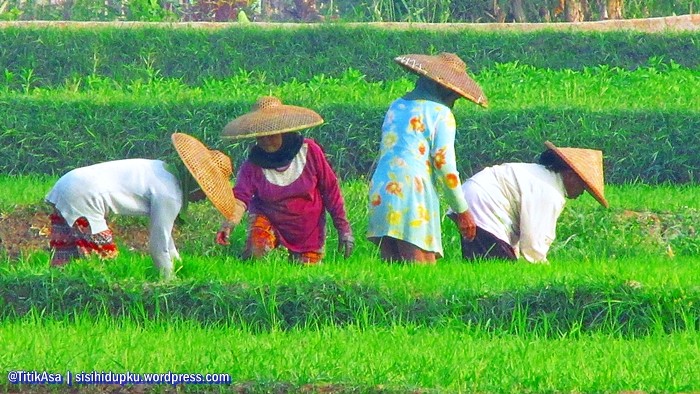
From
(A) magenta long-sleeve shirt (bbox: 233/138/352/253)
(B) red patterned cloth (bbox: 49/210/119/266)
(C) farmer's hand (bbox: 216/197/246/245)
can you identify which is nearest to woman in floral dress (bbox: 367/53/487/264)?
(A) magenta long-sleeve shirt (bbox: 233/138/352/253)

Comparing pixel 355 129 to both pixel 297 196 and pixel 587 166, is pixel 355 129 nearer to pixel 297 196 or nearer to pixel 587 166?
pixel 297 196

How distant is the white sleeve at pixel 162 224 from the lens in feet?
26.5

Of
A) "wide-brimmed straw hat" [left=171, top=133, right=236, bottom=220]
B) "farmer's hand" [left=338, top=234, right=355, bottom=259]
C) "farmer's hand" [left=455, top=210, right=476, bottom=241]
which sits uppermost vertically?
"wide-brimmed straw hat" [left=171, top=133, right=236, bottom=220]

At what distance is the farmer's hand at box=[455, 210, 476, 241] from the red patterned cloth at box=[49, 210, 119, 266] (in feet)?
6.27

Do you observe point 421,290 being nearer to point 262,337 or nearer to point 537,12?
point 262,337

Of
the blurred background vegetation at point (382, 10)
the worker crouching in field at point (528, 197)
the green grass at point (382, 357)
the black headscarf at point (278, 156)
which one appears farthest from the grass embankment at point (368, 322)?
the blurred background vegetation at point (382, 10)

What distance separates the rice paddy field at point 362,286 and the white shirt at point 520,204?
0.21 metres

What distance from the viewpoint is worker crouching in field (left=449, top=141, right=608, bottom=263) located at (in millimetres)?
8781

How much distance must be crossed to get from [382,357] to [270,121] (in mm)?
2299

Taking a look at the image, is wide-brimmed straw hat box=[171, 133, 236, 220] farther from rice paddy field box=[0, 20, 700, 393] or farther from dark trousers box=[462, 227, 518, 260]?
dark trousers box=[462, 227, 518, 260]

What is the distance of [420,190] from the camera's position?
8.80 m

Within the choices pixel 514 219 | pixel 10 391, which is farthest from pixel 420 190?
pixel 10 391

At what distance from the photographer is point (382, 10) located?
17.3 m

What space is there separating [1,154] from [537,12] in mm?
7434
